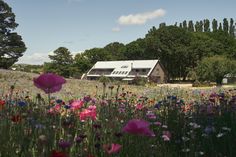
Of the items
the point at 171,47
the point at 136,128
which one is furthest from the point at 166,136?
the point at 171,47

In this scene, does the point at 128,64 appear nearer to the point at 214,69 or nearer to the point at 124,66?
the point at 124,66

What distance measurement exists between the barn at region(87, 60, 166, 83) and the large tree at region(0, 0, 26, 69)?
24.2 m

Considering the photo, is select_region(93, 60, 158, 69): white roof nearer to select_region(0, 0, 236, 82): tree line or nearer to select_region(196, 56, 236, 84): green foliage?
select_region(0, 0, 236, 82): tree line

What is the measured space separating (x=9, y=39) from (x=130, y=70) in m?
30.9

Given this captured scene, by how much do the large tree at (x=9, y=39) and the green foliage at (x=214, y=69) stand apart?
27.4m

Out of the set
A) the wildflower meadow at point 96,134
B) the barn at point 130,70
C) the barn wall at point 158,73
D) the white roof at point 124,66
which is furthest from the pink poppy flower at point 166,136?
the barn wall at point 158,73

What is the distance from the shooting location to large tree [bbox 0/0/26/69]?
62.2 meters

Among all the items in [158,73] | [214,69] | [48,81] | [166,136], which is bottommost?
[166,136]

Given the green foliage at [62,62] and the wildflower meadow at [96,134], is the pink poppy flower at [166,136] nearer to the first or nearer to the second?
the wildflower meadow at [96,134]

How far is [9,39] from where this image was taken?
64312 millimetres

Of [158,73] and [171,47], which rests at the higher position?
[171,47]

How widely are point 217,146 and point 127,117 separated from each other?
4.84ft

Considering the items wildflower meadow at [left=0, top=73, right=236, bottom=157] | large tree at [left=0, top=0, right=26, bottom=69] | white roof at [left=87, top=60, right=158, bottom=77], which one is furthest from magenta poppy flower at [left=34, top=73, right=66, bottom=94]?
white roof at [left=87, top=60, right=158, bottom=77]

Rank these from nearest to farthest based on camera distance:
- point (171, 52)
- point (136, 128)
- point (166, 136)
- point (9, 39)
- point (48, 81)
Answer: point (136, 128) < point (48, 81) < point (166, 136) < point (9, 39) < point (171, 52)
